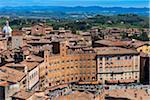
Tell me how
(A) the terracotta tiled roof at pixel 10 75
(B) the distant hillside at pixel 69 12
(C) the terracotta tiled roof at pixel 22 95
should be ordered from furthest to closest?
1. (B) the distant hillside at pixel 69 12
2. (A) the terracotta tiled roof at pixel 10 75
3. (C) the terracotta tiled roof at pixel 22 95

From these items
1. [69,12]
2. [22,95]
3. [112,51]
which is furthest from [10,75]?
[69,12]

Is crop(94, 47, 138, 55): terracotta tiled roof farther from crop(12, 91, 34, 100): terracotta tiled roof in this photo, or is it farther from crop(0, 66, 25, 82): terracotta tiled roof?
crop(12, 91, 34, 100): terracotta tiled roof

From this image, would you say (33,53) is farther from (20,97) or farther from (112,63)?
(20,97)

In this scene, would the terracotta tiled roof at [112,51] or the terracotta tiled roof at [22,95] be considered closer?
the terracotta tiled roof at [22,95]

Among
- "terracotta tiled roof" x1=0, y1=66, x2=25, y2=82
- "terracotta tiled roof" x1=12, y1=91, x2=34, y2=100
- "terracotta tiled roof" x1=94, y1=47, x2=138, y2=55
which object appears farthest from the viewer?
"terracotta tiled roof" x1=94, y1=47, x2=138, y2=55

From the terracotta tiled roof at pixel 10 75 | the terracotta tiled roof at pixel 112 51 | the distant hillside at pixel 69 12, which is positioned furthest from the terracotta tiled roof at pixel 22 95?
the distant hillside at pixel 69 12

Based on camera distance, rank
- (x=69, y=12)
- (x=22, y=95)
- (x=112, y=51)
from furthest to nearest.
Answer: (x=69, y=12), (x=112, y=51), (x=22, y=95)

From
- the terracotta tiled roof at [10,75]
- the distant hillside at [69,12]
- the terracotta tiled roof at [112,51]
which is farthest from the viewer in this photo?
the distant hillside at [69,12]

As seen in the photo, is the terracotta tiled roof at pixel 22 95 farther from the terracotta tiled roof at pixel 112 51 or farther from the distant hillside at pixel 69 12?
the distant hillside at pixel 69 12

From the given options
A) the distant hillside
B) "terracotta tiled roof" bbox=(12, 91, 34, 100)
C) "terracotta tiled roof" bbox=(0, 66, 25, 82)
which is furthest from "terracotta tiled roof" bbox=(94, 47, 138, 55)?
the distant hillside

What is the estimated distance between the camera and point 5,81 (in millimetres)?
19297

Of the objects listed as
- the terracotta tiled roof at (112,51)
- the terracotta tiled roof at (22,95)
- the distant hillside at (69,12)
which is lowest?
the distant hillside at (69,12)

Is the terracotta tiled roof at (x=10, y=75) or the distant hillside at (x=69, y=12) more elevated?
the terracotta tiled roof at (x=10, y=75)

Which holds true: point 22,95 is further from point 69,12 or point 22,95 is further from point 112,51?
point 69,12
